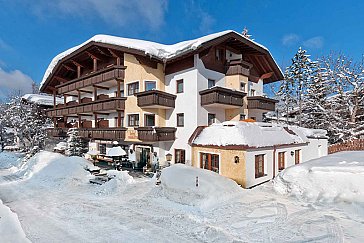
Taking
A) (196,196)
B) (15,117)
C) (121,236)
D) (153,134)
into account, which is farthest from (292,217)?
(15,117)

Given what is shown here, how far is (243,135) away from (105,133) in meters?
13.8

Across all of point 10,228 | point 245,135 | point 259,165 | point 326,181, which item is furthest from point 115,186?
point 326,181

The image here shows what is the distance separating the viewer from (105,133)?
68.3 feet

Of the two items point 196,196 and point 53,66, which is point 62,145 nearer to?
point 53,66

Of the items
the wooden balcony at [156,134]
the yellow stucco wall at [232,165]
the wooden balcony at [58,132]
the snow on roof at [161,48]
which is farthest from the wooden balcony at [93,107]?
the yellow stucco wall at [232,165]

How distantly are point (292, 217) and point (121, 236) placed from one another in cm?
630

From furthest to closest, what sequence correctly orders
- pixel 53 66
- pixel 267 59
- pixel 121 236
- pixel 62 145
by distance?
1. pixel 53 66
2. pixel 62 145
3. pixel 267 59
4. pixel 121 236

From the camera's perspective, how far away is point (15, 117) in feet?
98.9

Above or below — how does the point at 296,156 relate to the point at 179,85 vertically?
below

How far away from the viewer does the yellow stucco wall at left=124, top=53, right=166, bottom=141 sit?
18766 millimetres

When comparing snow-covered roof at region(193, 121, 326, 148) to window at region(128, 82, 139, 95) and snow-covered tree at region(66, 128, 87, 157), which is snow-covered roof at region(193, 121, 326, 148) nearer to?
window at region(128, 82, 139, 95)

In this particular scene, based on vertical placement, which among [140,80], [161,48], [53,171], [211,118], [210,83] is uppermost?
[161,48]

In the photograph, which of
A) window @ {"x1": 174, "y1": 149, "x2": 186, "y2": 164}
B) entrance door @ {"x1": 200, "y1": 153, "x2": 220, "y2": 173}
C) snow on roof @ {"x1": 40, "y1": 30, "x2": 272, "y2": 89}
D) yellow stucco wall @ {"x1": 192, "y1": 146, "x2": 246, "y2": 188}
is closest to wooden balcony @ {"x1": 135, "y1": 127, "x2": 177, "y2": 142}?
window @ {"x1": 174, "y1": 149, "x2": 186, "y2": 164}

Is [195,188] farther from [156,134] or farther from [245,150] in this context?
[156,134]
